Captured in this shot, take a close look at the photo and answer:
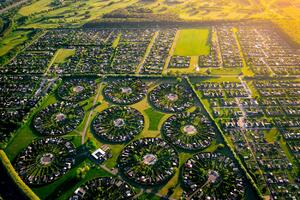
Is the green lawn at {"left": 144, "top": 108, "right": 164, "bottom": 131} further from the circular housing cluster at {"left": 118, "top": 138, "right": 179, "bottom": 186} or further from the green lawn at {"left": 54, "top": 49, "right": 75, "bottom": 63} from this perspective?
the green lawn at {"left": 54, "top": 49, "right": 75, "bottom": 63}

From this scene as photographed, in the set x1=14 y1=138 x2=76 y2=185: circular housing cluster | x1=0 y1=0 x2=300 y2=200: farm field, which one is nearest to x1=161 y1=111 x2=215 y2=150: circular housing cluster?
x1=0 y1=0 x2=300 y2=200: farm field

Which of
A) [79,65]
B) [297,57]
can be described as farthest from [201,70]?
[79,65]

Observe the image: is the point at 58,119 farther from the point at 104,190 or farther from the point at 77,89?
the point at 104,190

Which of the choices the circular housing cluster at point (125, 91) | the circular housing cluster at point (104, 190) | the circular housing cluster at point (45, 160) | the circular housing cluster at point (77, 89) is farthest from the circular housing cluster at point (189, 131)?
the circular housing cluster at point (77, 89)

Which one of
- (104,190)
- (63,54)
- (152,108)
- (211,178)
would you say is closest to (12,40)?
(63,54)

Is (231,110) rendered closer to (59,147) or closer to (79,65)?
(59,147)
